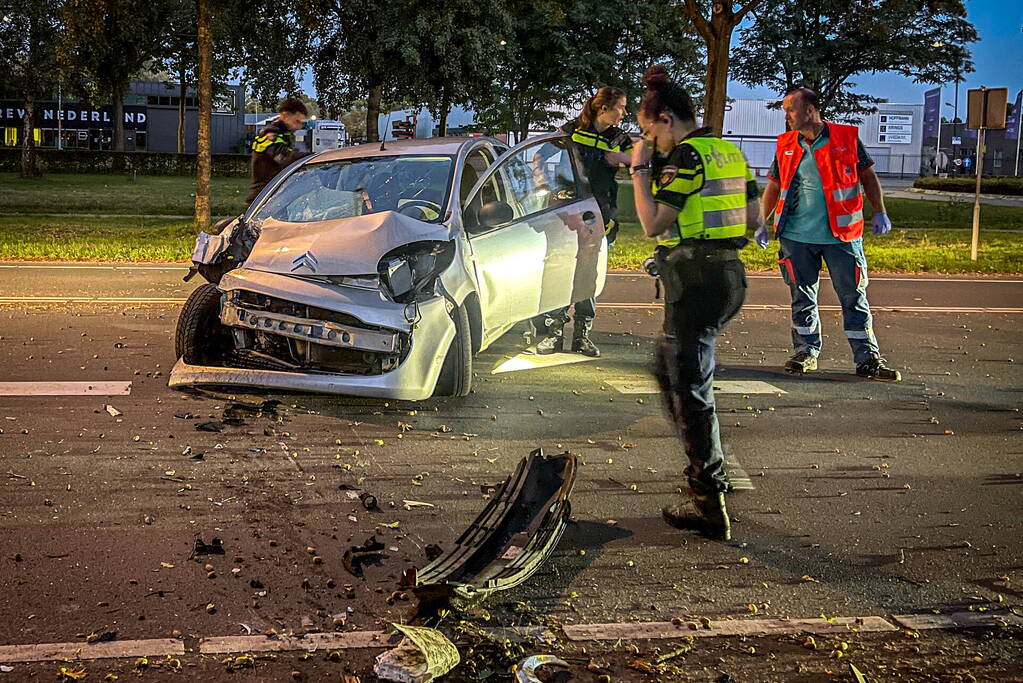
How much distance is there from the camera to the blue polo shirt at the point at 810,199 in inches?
341

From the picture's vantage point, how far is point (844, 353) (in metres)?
9.83

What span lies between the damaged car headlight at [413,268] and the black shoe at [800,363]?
10.1 feet

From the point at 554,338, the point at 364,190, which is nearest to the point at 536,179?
the point at 364,190

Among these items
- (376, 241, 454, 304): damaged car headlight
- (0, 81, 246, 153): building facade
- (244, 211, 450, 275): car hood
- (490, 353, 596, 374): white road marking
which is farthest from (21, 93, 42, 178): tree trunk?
(376, 241, 454, 304): damaged car headlight

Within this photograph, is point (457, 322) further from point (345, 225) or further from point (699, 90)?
point (699, 90)

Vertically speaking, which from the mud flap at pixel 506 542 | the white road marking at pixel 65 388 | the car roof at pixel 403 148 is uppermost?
the car roof at pixel 403 148

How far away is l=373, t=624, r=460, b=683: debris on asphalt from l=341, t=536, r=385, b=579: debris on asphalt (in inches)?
29.4

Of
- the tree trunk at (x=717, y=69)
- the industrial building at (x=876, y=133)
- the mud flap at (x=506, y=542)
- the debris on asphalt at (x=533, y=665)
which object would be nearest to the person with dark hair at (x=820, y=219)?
the mud flap at (x=506, y=542)

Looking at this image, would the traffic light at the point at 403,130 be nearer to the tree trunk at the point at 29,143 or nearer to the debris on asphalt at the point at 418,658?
the debris on asphalt at the point at 418,658

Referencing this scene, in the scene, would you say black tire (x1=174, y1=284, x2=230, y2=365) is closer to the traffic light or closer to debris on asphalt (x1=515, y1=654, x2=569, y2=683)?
the traffic light

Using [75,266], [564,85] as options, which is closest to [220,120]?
[564,85]

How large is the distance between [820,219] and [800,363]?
1.10m

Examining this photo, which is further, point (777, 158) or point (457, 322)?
point (777, 158)

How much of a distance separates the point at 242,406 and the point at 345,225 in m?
1.30
